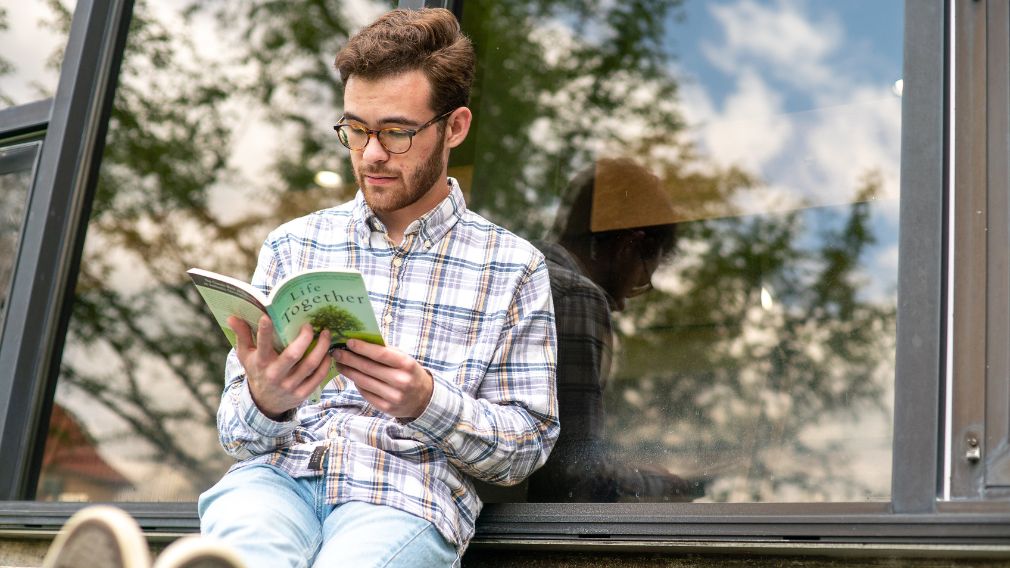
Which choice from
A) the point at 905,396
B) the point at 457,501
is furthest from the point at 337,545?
the point at 905,396

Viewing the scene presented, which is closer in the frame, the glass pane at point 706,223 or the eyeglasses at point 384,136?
the eyeglasses at point 384,136

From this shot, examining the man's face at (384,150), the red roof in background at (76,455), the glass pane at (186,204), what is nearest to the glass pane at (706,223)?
the man's face at (384,150)

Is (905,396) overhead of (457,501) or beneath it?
overhead

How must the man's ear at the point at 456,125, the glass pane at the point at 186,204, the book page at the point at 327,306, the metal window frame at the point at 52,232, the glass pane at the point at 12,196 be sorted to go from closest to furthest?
the book page at the point at 327,306 → the man's ear at the point at 456,125 → the metal window frame at the point at 52,232 → the glass pane at the point at 12,196 → the glass pane at the point at 186,204

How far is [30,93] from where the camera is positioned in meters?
3.47

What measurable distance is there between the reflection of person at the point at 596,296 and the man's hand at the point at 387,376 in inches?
28.0

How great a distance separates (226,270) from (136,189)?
541 mm

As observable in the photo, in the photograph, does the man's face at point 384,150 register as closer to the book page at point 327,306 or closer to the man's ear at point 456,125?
the man's ear at point 456,125

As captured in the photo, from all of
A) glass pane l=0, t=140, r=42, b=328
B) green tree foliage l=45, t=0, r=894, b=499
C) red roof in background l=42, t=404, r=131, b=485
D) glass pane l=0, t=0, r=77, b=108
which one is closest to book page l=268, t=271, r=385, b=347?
green tree foliage l=45, t=0, r=894, b=499

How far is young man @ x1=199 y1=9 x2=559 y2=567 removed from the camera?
1772 millimetres

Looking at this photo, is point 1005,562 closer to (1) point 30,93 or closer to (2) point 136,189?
(1) point 30,93

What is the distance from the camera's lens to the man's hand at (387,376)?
173 cm

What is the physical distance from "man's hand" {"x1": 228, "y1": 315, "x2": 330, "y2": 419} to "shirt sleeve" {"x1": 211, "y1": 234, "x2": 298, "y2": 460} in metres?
0.06

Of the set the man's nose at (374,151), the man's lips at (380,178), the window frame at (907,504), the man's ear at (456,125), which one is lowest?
the window frame at (907,504)
